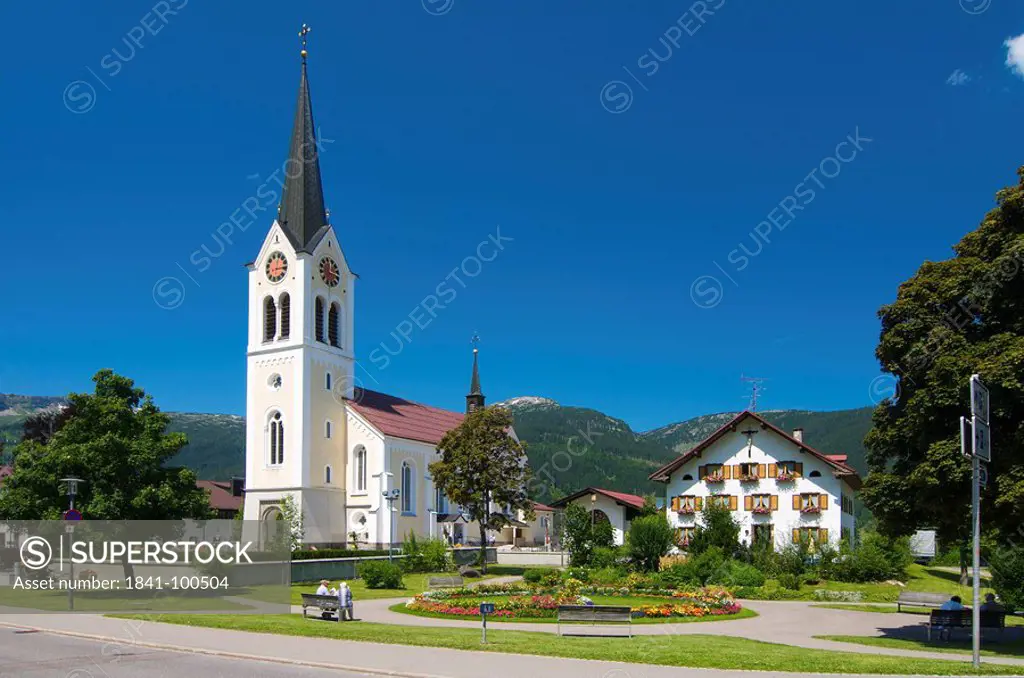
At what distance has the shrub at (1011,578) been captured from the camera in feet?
81.7

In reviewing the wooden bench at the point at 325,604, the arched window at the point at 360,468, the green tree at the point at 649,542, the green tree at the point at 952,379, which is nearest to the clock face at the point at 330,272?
the arched window at the point at 360,468

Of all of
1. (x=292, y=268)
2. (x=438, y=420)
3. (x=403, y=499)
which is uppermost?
(x=292, y=268)

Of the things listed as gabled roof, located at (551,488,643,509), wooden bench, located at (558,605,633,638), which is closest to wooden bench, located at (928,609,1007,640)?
wooden bench, located at (558,605,633,638)

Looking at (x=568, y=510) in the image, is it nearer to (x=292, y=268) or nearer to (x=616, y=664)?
(x=292, y=268)

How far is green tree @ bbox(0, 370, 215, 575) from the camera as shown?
3406 cm

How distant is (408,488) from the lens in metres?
68.1

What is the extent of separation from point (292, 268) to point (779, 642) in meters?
50.5

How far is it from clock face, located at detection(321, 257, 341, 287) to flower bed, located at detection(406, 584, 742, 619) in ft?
122

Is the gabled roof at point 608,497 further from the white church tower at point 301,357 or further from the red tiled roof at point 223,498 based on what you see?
the red tiled roof at point 223,498

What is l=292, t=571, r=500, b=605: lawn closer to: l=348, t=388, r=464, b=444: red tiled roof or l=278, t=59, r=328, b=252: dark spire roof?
l=348, t=388, r=464, b=444: red tiled roof

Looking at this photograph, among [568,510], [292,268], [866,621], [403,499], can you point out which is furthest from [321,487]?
[866,621]

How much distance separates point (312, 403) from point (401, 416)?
36.2 feet

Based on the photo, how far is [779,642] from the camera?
20312 mm

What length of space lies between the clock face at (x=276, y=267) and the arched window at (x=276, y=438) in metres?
9.99
